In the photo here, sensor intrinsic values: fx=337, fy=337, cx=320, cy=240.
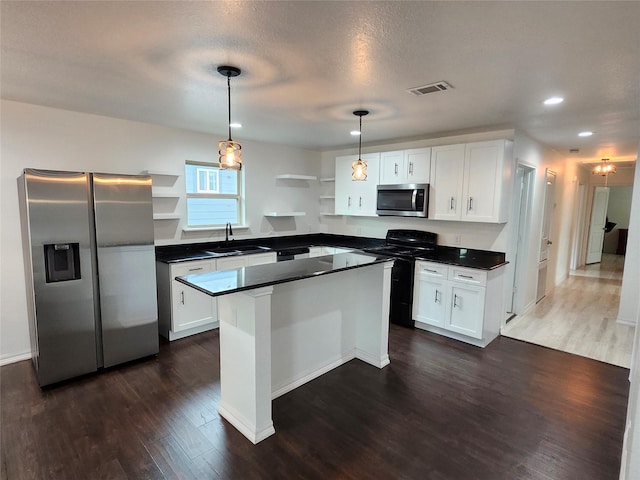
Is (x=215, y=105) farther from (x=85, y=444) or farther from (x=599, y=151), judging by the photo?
(x=599, y=151)

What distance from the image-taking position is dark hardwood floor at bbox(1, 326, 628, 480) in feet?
6.68

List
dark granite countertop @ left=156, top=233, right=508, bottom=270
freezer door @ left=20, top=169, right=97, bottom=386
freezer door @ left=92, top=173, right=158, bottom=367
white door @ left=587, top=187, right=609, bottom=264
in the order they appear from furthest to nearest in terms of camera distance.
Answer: white door @ left=587, top=187, right=609, bottom=264
dark granite countertop @ left=156, top=233, right=508, bottom=270
freezer door @ left=92, top=173, right=158, bottom=367
freezer door @ left=20, top=169, right=97, bottom=386

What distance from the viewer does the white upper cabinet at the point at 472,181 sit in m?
3.82

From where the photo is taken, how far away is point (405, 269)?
424 centimetres

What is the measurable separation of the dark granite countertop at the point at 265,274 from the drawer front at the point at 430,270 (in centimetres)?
112

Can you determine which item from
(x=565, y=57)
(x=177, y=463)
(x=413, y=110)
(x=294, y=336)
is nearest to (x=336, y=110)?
(x=413, y=110)

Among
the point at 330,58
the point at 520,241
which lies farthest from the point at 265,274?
the point at 520,241

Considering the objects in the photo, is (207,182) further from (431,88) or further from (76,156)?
(431,88)

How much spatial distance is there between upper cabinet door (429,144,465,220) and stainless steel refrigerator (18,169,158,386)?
3.33m

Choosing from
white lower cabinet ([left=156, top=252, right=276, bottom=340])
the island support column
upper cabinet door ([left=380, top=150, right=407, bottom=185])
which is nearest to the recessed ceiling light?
Result: upper cabinet door ([left=380, top=150, right=407, bottom=185])

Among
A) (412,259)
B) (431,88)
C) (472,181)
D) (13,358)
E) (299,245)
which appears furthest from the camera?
(299,245)

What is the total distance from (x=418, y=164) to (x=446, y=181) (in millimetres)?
449

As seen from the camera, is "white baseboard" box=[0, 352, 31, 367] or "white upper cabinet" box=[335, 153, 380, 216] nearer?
"white baseboard" box=[0, 352, 31, 367]

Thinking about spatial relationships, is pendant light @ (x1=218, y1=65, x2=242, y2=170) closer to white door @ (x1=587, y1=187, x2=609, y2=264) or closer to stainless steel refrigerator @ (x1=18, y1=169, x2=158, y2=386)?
stainless steel refrigerator @ (x1=18, y1=169, x2=158, y2=386)
